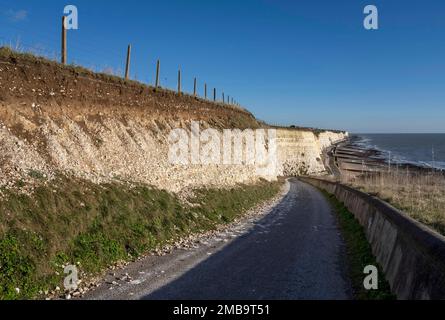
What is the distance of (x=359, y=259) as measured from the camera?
14.4 metres

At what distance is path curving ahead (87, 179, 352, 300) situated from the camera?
35.6 ft

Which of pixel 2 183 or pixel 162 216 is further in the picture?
pixel 162 216

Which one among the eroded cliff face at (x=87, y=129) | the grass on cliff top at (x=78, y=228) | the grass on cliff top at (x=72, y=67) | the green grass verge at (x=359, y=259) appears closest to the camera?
the green grass verge at (x=359, y=259)

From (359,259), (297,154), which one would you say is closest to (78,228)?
(359,259)

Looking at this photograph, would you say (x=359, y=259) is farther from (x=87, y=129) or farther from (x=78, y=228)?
(x=87, y=129)

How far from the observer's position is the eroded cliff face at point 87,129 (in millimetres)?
16919

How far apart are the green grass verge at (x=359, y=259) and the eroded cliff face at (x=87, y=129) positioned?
1036 cm

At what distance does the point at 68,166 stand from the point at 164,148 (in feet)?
33.9

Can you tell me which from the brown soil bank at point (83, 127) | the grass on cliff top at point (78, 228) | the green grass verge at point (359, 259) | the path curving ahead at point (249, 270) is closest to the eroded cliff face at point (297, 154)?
the brown soil bank at point (83, 127)

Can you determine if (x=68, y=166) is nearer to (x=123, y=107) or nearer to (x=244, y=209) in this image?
(x=123, y=107)

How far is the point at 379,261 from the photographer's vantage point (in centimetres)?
1292

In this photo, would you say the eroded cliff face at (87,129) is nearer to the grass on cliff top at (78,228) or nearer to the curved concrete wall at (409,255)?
the grass on cliff top at (78,228)

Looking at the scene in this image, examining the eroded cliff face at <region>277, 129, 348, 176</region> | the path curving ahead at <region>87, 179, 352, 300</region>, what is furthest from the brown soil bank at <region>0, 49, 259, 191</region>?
the eroded cliff face at <region>277, 129, 348, 176</region>
